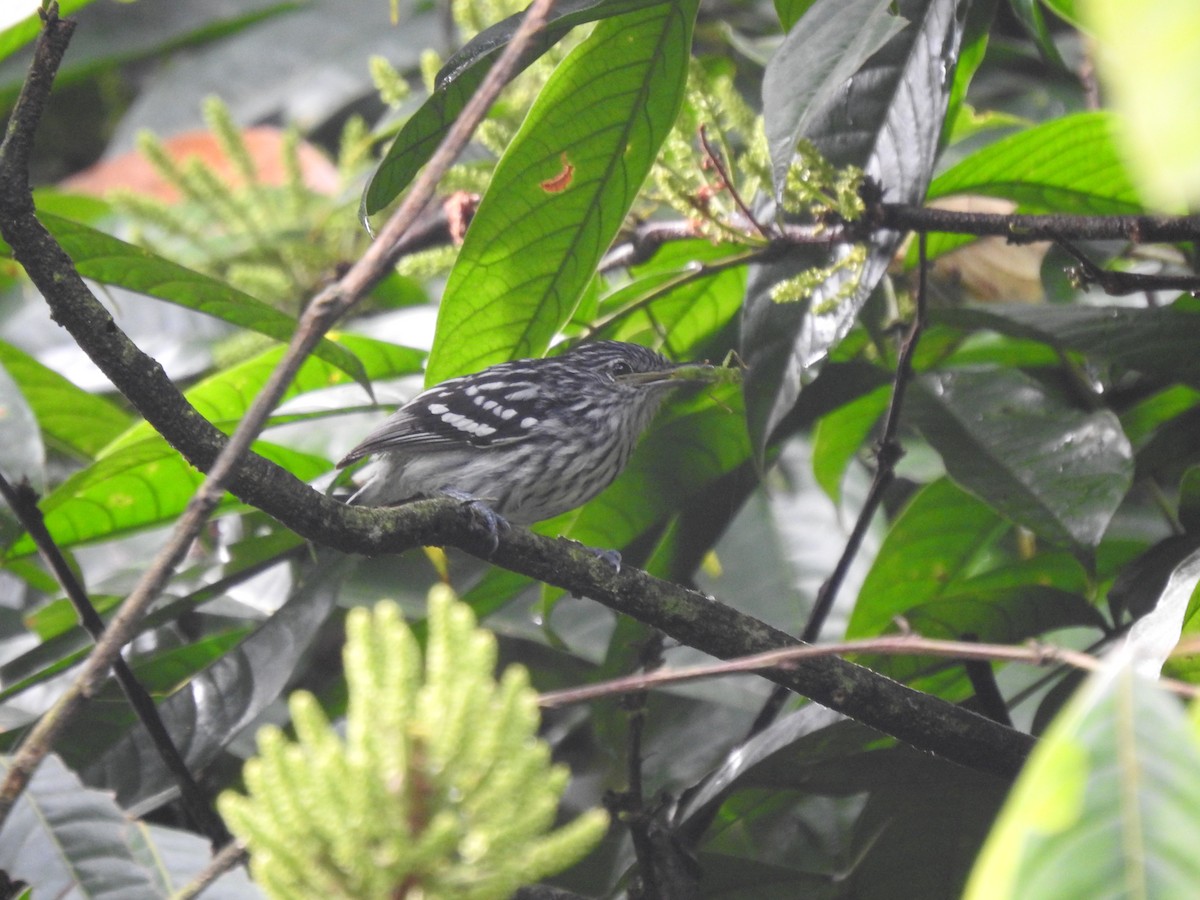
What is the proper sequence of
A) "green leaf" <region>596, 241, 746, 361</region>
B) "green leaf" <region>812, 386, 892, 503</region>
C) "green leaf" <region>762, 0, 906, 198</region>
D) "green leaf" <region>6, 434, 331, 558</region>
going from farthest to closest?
"green leaf" <region>812, 386, 892, 503</region> < "green leaf" <region>596, 241, 746, 361</region> < "green leaf" <region>6, 434, 331, 558</region> < "green leaf" <region>762, 0, 906, 198</region>

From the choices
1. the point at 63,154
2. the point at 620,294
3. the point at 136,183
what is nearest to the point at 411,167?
the point at 620,294

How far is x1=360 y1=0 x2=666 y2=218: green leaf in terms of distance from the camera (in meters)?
2.50

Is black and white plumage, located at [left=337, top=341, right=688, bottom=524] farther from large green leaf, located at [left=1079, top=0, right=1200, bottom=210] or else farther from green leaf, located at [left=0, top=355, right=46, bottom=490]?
large green leaf, located at [left=1079, top=0, right=1200, bottom=210]

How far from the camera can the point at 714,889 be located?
266 cm

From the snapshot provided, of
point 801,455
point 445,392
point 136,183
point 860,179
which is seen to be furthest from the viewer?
point 136,183

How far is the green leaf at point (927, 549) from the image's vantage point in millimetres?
3236

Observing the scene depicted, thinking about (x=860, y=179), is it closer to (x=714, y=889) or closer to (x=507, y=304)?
(x=507, y=304)

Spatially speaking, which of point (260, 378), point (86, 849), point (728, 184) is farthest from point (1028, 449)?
point (86, 849)

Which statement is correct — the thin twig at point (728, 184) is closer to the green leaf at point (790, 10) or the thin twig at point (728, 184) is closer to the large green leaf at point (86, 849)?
the green leaf at point (790, 10)

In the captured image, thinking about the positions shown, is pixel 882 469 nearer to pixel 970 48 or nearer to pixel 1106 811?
pixel 970 48

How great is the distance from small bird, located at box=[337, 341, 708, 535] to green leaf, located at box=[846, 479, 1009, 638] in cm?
80

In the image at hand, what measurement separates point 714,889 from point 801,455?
206 centimetres

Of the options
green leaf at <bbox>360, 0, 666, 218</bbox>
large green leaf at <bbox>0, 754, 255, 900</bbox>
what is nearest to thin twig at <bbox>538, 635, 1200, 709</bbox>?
large green leaf at <bbox>0, 754, 255, 900</bbox>

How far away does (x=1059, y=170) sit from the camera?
304 centimetres
